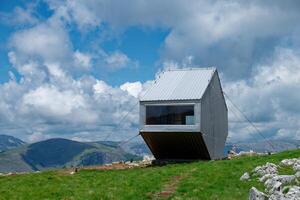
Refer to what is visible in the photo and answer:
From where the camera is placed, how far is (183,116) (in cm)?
4638

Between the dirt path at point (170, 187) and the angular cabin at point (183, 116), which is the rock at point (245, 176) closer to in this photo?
the dirt path at point (170, 187)

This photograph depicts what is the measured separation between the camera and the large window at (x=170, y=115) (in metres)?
46.2

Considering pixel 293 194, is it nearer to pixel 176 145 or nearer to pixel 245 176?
pixel 245 176

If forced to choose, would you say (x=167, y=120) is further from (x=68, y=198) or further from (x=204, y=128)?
(x=68, y=198)

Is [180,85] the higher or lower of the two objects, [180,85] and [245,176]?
the higher

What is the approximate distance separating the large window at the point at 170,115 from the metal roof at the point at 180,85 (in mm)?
1078

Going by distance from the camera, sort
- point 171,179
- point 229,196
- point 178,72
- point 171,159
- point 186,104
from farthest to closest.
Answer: point 178,72, point 171,159, point 186,104, point 171,179, point 229,196

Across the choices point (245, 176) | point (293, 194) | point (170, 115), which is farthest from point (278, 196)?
point (170, 115)

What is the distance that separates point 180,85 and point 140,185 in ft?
72.4

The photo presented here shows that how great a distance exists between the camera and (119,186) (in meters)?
28.8

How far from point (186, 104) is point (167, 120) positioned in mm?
2679

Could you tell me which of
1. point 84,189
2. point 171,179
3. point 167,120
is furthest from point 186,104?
point 84,189

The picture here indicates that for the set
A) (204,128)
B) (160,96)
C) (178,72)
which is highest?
(178,72)

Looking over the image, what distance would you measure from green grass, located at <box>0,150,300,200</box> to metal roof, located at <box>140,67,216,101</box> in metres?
12.5
